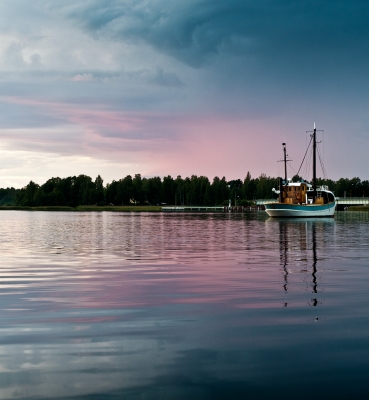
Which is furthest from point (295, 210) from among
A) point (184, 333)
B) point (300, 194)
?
point (184, 333)

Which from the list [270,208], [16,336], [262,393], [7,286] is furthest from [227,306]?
[270,208]

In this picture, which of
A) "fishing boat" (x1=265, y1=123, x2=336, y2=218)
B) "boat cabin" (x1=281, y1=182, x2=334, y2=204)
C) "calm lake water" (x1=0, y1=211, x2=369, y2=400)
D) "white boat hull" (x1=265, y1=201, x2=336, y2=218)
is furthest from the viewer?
"boat cabin" (x1=281, y1=182, x2=334, y2=204)

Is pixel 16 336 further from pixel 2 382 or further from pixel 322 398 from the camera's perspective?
pixel 322 398

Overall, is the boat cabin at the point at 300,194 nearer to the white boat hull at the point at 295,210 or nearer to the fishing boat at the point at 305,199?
the fishing boat at the point at 305,199

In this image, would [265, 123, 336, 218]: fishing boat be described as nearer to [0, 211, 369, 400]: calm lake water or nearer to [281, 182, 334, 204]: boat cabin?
[281, 182, 334, 204]: boat cabin

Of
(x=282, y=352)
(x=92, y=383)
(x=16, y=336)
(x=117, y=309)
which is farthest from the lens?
(x=117, y=309)

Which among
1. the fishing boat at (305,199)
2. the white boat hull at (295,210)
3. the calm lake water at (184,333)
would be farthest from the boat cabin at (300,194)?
the calm lake water at (184,333)

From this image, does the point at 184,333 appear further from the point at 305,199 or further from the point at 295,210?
the point at 305,199

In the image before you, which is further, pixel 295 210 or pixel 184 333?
pixel 295 210

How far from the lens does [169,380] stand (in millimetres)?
8062

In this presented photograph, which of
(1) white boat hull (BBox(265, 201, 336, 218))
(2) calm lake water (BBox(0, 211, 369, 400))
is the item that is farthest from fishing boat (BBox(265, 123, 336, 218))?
(2) calm lake water (BBox(0, 211, 369, 400))

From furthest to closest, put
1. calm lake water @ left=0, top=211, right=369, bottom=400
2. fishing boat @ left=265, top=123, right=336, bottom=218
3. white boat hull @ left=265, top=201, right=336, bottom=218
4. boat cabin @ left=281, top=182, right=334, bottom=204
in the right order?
boat cabin @ left=281, top=182, right=334, bottom=204, fishing boat @ left=265, top=123, right=336, bottom=218, white boat hull @ left=265, top=201, right=336, bottom=218, calm lake water @ left=0, top=211, right=369, bottom=400

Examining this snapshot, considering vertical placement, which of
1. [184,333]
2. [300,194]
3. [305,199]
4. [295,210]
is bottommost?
[184,333]

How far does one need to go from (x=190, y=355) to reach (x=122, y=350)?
4.17ft
